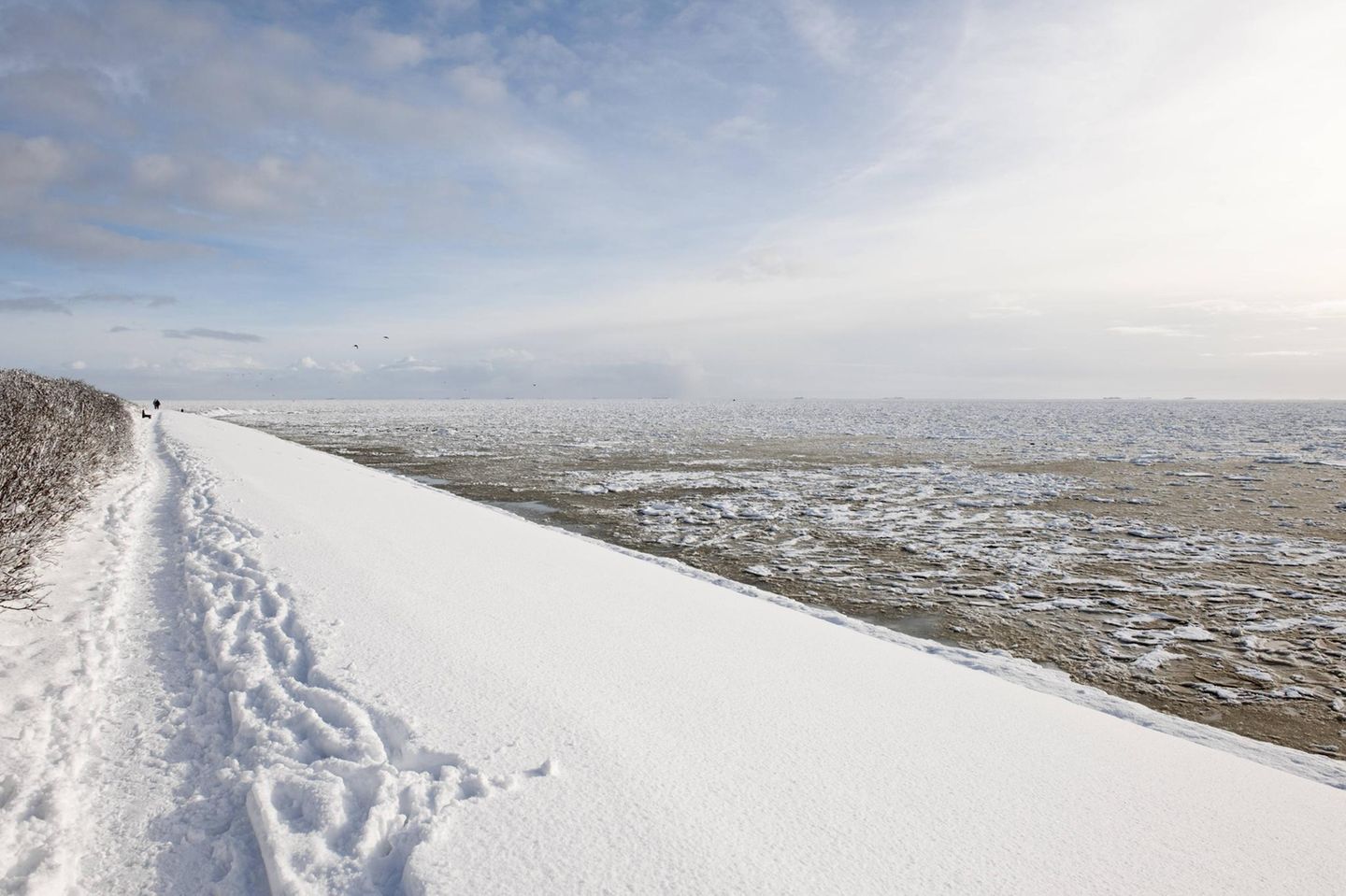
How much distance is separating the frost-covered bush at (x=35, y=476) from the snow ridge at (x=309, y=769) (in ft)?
4.34

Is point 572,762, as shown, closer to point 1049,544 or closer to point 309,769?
point 309,769

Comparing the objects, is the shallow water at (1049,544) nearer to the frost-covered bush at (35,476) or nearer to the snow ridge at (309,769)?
the snow ridge at (309,769)

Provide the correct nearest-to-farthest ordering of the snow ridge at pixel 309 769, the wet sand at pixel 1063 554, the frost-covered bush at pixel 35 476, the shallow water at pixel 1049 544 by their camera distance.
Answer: the snow ridge at pixel 309 769 → the frost-covered bush at pixel 35 476 → the wet sand at pixel 1063 554 → the shallow water at pixel 1049 544

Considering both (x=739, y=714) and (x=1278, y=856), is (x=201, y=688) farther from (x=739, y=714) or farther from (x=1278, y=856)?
(x=1278, y=856)

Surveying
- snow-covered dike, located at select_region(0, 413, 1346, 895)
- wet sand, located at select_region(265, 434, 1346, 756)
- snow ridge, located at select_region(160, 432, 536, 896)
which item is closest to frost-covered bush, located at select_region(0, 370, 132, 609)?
snow-covered dike, located at select_region(0, 413, 1346, 895)

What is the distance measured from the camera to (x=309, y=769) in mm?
2818

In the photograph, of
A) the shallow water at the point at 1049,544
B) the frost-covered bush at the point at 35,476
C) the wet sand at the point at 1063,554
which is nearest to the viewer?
the frost-covered bush at the point at 35,476

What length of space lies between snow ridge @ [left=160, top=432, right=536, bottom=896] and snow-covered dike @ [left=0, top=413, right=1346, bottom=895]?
14 mm

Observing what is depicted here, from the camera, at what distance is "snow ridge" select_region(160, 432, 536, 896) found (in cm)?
230

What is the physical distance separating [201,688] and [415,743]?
1720 millimetres

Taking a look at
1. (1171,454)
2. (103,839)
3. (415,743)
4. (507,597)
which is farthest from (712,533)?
(1171,454)

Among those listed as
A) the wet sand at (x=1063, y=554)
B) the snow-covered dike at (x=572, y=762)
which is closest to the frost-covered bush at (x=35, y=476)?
the snow-covered dike at (x=572, y=762)

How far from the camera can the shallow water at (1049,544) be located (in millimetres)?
5551

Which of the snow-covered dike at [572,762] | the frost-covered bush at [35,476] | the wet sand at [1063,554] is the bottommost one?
the wet sand at [1063,554]
